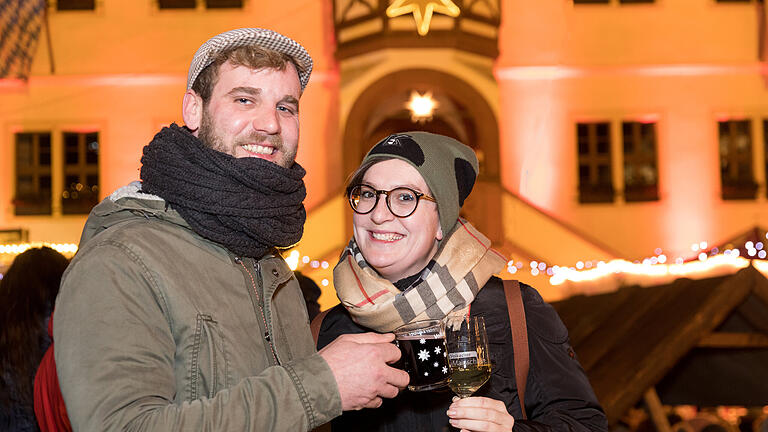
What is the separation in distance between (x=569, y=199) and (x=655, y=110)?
8.43ft

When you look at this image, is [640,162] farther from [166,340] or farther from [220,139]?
[166,340]

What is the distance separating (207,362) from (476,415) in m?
0.70

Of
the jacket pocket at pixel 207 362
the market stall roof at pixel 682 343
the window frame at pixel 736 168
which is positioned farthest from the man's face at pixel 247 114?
the window frame at pixel 736 168

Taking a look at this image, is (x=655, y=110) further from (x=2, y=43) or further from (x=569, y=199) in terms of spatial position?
(x=2, y=43)

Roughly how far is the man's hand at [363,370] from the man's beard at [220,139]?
539 mm

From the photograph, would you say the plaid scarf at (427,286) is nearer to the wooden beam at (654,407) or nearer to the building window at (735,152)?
the wooden beam at (654,407)

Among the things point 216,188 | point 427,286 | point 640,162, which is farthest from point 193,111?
point 640,162

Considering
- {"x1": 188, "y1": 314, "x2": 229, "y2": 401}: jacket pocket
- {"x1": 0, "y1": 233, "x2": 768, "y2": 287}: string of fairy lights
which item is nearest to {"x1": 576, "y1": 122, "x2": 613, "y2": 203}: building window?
{"x1": 0, "y1": 233, "x2": 768, "y2": 287}: string of fairy lights

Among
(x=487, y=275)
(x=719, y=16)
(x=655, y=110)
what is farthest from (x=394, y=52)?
(x=487, y=275)

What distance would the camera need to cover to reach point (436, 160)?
2639 mm

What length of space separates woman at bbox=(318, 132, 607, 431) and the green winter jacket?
62 centimetres

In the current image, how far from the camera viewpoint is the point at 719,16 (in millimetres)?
17484

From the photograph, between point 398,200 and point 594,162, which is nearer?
point 398,200

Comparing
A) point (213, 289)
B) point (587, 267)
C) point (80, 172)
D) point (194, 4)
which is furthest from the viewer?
point (194, 4)
